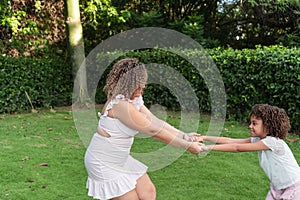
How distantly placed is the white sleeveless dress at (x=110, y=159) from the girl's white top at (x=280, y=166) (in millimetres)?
1120

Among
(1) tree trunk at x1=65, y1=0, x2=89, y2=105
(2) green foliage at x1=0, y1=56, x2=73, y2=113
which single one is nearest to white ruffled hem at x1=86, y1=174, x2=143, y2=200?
(1) tree trunk at x1=65, y1=0, x2=89, y2=105

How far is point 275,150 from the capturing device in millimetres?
3139

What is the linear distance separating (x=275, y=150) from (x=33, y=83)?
7.60 metres

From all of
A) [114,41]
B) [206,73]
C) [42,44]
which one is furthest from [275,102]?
[42,44]

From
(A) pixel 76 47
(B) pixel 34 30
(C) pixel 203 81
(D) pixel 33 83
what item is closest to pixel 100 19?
(B) pixel 34 30

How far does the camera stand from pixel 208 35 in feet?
38.9

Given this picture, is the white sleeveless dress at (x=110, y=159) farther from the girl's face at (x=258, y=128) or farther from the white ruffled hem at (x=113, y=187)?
the girl's face at (x=258, y=128)

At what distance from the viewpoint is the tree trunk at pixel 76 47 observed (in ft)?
31.2

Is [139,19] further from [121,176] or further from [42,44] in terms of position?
[121,176]

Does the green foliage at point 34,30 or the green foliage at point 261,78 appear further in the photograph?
the green foliage at point 34,30

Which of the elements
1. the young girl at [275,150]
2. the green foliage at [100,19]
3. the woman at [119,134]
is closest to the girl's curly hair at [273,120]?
the young girl at [275,150]

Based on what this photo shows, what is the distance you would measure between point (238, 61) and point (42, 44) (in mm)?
6532

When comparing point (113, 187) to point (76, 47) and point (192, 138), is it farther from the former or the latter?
point (76, 47)

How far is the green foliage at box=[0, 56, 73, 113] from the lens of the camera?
9.20 m
